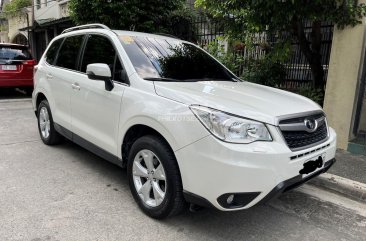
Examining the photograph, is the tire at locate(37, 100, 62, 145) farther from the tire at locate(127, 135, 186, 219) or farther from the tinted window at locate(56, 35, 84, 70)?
the tire at locate(127, 135, 186, 219)

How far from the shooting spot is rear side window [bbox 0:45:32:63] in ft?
32.7

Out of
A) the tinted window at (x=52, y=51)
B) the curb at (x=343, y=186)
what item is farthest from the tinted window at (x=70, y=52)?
the curb at (x=343, y=186)

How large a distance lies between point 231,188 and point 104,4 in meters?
6.50

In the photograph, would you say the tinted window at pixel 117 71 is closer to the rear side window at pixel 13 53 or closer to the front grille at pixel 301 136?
the front grille at pixel 301 136

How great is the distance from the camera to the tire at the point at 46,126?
5.24 meters

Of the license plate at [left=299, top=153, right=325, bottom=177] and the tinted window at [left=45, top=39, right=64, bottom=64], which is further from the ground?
the tinted window at [left=45, top=39, right=64, bottom=64]

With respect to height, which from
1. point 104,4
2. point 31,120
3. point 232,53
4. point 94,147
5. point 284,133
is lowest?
point 31,120

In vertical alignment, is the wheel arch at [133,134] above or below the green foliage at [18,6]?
below

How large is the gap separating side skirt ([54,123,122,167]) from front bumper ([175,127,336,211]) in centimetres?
116

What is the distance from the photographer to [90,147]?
4.14 metres

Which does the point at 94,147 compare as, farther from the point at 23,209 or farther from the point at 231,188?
the point at 231,188

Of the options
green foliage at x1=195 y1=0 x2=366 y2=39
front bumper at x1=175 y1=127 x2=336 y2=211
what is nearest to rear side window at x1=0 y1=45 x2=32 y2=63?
green foliage at x1=195 y1=0 x2=366 y2=39

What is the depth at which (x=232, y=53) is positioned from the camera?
7.84 metres

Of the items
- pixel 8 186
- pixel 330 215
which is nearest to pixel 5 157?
pixel 8 186
